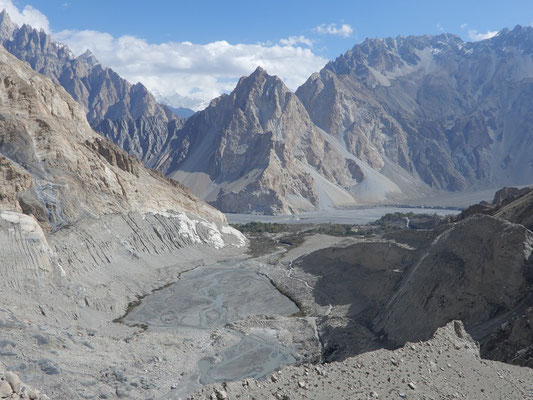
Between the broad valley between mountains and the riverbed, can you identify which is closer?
the broad valley between mountains

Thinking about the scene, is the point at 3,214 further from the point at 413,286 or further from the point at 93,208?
the point at 413,286

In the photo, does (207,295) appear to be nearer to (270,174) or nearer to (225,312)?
(225,312)

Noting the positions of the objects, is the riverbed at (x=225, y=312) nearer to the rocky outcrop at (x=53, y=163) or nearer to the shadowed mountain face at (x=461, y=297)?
the shadowed mountain face at (x=461, y=297)

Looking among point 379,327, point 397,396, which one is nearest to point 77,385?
point 397,396

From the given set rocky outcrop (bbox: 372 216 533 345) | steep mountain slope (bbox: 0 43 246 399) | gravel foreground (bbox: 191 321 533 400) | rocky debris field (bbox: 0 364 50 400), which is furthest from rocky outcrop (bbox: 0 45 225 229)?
gravel foreground (bbox: 191 321 533 400)

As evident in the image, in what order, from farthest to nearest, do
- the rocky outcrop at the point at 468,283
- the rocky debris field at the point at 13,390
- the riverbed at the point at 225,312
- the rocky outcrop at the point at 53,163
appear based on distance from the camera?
1. the rocky outcrop at the point at 53,163
2. the riverbed at the point at 225,312
3. the rocky outcrop at the point at 468,283
4. the rocky debris field at the point at 13,390

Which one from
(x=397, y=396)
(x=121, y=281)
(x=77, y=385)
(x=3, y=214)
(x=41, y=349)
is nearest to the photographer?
(x=397, y=396)

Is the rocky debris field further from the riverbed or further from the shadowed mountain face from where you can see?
the shadowed mountain face

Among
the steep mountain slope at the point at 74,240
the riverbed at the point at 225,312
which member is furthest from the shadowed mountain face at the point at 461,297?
the steep mountain slope at the point at 74,240
